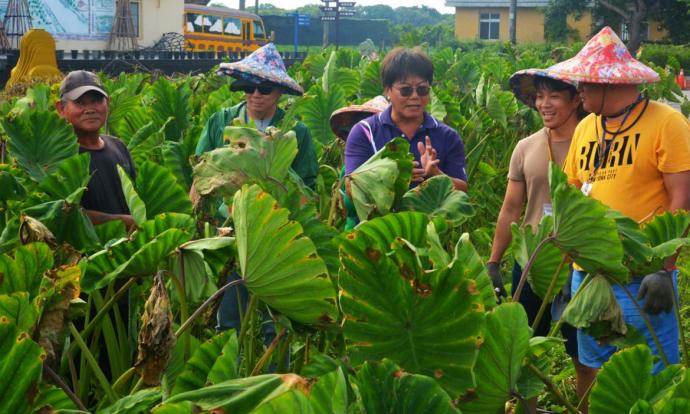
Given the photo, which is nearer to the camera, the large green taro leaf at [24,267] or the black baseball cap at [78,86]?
the large green taro leaf at [24,267]

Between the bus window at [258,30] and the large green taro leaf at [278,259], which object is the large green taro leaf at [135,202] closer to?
the large green taro leaf at [278,259]

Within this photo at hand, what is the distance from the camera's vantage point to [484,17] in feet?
173

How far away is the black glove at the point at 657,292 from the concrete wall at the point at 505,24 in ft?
150

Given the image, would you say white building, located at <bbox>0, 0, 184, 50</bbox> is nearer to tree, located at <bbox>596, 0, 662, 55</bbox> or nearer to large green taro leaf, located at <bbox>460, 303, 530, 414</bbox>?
tree, located at <bbox>596, 0, 662, 55</bbox>

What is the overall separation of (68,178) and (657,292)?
1391 millimetres

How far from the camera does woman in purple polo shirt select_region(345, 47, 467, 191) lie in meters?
3.43

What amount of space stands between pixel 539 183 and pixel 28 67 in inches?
446

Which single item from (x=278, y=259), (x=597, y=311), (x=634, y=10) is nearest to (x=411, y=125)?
(x=597, y=311)

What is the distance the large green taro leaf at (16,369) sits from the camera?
1.49 metres

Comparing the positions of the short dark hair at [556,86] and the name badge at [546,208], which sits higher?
the short dark hair at [556,86]

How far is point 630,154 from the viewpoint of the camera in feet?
9.70

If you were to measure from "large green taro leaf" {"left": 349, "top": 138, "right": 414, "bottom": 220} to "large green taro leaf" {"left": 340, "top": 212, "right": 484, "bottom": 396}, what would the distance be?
70 centimetres

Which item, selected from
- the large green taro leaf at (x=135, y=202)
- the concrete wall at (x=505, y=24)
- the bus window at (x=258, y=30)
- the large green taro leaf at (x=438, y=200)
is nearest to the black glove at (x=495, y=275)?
the large green taro leaf at (x=438, y=200)

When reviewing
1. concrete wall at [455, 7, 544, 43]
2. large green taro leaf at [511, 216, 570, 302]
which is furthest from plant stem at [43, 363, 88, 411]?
concrete wall at [455, 7, 544, 43]
